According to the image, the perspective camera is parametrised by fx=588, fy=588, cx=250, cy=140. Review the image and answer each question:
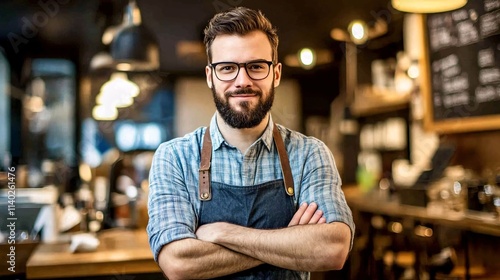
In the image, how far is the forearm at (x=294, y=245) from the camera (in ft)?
5.43

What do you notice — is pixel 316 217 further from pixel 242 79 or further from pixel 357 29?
pixel 357 29

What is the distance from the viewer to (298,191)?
1.82 metres

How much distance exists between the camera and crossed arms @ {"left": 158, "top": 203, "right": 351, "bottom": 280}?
1655mm

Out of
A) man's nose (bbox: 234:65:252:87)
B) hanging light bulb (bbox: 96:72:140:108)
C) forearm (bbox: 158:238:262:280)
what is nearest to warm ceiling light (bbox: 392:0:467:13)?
man's nose (bbox: 234:65:252:87)

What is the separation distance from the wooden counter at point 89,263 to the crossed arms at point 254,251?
1.04m

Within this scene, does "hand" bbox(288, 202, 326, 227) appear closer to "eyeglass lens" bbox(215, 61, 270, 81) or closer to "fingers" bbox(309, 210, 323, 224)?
"fingers" bbox(309, 210, 323, 224)

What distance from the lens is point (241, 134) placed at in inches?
73.9

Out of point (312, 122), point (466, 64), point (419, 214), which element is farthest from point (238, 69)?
point (466, 64)

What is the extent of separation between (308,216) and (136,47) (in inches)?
78.0

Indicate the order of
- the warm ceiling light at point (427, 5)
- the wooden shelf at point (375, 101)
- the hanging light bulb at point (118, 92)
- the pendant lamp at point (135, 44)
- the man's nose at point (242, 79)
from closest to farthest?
the man's nose at point (242, 79), the warm ceiling light at point (427, 5), the pendant lamp at point (135, 44), the wooden shelf at point (375, 101), the hanging light bulb at point (118, 92)

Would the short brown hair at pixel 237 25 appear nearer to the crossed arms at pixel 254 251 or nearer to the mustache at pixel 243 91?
the mustache at pixel 243 91

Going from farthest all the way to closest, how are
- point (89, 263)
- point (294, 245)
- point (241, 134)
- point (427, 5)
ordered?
point (427, 5)
point (89, 263)
point (241, 134)
point (294, 245)

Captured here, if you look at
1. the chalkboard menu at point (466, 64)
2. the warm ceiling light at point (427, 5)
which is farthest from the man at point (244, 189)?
the chalkboard menu at point (466, 64)

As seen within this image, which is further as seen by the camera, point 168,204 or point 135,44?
point 135,44
